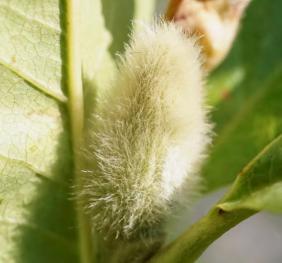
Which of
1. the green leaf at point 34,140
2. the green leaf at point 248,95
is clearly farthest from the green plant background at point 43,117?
the green leaf at point 248,95

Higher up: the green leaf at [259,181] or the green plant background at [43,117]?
the green plant background at [43,117]

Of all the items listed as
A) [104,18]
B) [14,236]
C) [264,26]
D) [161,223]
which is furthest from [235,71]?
[14,236]

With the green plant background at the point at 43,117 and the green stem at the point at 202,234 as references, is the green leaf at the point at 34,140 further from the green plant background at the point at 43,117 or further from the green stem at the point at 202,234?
the green stem at the point at 202,234

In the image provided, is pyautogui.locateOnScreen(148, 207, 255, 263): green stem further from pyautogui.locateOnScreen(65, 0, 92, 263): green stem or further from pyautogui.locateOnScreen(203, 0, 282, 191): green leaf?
pyautogui.locateOnScreen(203, 0, 282, 191): green leaf

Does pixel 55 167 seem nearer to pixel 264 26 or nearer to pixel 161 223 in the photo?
pixel 161 223

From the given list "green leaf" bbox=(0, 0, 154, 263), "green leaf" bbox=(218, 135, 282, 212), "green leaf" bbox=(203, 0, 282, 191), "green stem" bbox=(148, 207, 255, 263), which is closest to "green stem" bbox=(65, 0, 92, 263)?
"green leaf" bbox=(0, 0, 154, 263)

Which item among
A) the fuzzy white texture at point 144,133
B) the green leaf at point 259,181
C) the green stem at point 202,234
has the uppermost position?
the fuzzy white texture at point 144,133

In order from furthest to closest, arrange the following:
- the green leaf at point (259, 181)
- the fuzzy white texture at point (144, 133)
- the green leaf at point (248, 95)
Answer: the green leaf at point (248, 95), the fuzzy white texture at point (144, 133), the green leaf at point (259, 181)
